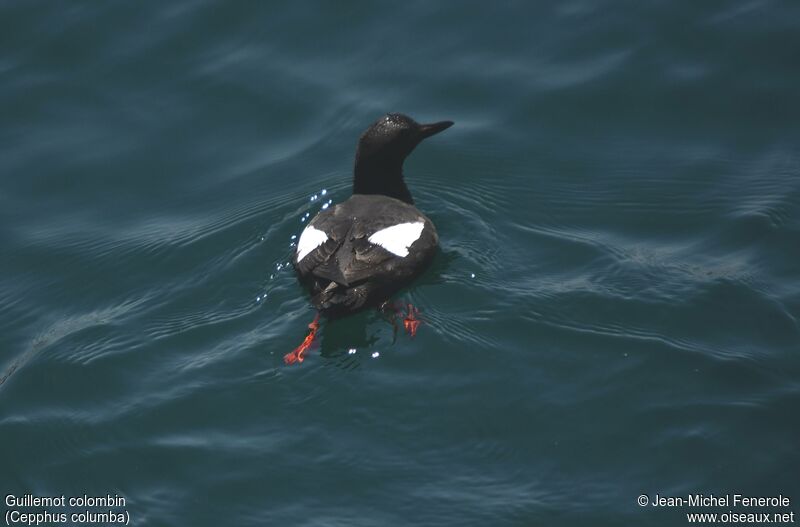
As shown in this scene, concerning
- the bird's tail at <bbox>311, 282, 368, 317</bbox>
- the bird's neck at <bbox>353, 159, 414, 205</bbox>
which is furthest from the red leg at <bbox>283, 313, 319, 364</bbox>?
the bird's neck at <bbox>353, 159, 414, 205</bbox>

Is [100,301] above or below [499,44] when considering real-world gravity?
below

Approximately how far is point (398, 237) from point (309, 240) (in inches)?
29.3

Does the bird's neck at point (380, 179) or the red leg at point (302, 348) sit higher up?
the bird's neck at point (380, 179)

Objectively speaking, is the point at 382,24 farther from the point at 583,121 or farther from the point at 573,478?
the point at 573,478

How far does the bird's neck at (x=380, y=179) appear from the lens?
9961 millimetres

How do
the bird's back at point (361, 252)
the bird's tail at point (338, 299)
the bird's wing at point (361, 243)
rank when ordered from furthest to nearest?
the bird's wing at point (361, 243) → the bird's back at point (361, 252) → the bird's tail at point (338, 299)

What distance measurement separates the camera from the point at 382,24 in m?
12.2

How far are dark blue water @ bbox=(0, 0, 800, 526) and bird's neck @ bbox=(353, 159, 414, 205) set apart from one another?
17.4 inches

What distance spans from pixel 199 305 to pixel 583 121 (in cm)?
447

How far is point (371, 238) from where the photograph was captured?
8914 mm

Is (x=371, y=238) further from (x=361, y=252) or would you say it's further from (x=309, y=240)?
(x=309, y=240)

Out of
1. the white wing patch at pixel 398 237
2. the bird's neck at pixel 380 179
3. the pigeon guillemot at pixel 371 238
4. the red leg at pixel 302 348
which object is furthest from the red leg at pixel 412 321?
the bird's neck at pixel 380 179

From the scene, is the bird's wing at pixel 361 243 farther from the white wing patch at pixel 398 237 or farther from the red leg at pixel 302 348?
the red leg at pixel 302 348

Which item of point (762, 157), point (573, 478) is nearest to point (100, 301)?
point (573, 478)
